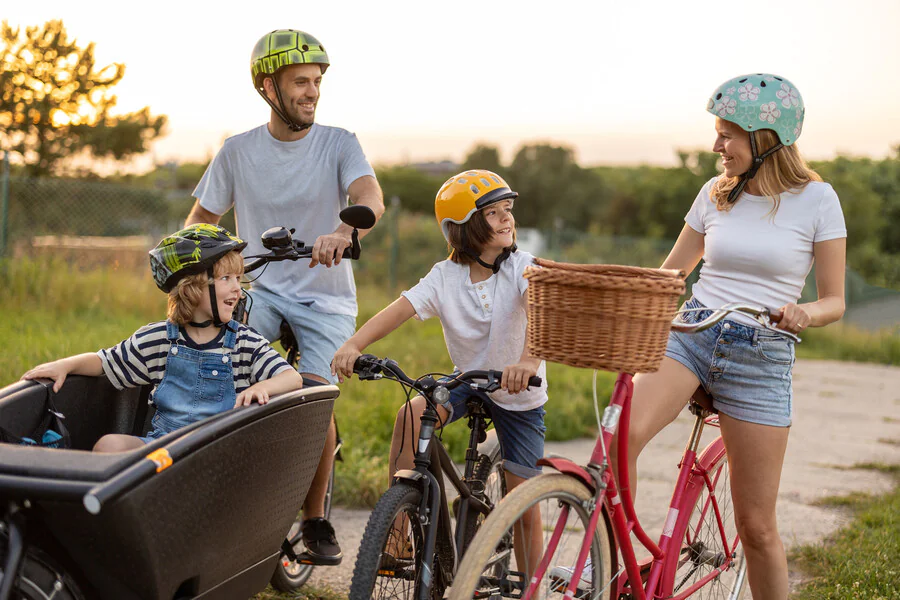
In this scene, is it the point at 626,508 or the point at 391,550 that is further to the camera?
the point at 626,508

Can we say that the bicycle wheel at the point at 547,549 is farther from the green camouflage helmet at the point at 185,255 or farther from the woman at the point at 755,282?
the green camouflage helmet at the point at 185,255

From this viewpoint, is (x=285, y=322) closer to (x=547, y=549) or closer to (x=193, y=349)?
(x=193, y=349)

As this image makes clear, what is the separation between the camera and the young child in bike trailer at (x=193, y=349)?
9.84 feet

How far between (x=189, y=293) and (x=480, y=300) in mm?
925

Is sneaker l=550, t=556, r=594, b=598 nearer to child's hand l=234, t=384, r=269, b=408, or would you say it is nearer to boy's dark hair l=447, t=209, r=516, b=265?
child's hand l=234, t=384, r=269, b=408

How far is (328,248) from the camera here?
3268 mm

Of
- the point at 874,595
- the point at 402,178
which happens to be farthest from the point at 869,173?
the point at 874,595

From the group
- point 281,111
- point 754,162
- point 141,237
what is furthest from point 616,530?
point 141,237

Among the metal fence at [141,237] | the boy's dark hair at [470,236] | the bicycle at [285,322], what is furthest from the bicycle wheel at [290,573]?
the metal fence at [141,237]

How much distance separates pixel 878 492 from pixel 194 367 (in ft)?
14.1

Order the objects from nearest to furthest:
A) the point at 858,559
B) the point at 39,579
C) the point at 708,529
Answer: the point at 39,579 → the point at 708,529 → the point at 858,559

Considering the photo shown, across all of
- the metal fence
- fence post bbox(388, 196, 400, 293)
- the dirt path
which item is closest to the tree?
the metal fence

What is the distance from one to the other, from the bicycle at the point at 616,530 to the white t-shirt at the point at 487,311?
526 millimetres

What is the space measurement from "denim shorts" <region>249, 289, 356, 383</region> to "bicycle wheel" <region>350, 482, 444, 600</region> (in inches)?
38.4
